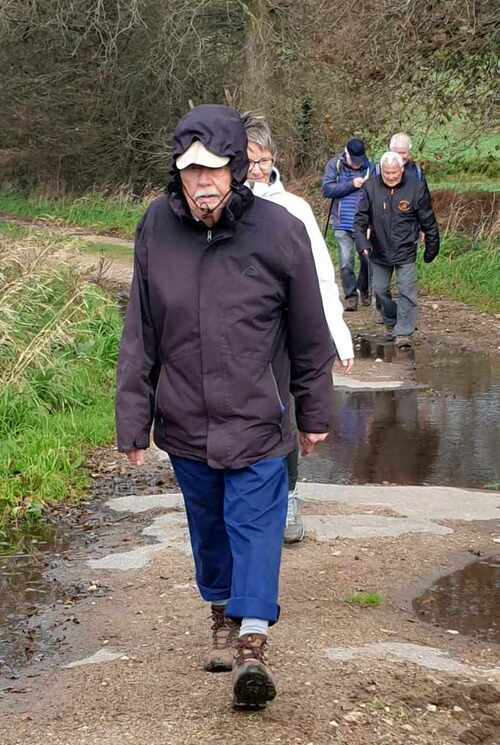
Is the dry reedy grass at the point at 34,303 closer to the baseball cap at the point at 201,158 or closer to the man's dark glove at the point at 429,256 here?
the man's dark glove at the point at 429,256

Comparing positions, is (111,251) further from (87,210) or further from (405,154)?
(405,154)

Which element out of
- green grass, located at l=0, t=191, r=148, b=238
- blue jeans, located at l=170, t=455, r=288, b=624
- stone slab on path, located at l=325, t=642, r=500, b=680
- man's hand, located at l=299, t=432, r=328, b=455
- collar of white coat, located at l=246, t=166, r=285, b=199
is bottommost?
green grass, located at l=0, t=191, r=148, b=238

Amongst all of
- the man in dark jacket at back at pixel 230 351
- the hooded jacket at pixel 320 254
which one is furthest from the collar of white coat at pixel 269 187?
the man in dark jacket at back at pixel 230 351

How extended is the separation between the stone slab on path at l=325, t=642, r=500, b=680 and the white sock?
551mm

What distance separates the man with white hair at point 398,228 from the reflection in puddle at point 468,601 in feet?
20.4

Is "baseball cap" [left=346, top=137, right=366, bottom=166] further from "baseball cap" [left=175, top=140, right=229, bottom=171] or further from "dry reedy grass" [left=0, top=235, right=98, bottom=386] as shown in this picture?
"baseball cap" [left=175, top=140, right=229, bottom=171]

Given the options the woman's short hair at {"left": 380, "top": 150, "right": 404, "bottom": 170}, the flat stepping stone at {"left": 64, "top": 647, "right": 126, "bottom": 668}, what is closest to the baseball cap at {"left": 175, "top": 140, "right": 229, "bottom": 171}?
the flat stepping stone at {"left": 64, "top": 647, "right": 126, "bottom": 668}

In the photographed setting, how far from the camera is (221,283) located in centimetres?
408

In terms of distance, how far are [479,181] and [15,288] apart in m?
14.3

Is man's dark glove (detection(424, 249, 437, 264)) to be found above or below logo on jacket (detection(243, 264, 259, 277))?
below

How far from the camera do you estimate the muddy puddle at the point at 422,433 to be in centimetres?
795

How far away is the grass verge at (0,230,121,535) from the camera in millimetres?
7480

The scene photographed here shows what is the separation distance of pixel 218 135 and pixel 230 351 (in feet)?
2.21

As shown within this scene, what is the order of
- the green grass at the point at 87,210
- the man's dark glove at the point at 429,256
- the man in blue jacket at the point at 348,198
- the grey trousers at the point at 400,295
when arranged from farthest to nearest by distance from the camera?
the green grass at the point at 87,210 → the man in blue jacket at the point at 348,198 → the grey trousers at the point at 400,295 → the man's dark glove at the point at 429,256
